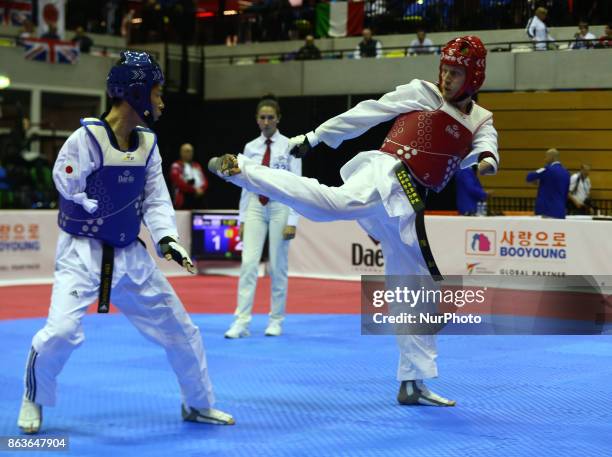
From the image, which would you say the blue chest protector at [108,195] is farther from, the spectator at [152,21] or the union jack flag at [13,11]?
the union jack flag at [13,11]

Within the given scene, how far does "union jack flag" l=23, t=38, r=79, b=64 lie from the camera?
18531 millimetres

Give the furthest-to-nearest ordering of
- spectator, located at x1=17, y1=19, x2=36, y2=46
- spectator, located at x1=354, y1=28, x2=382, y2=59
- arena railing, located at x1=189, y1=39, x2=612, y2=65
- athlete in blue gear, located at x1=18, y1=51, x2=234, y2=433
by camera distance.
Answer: spectator, located at x1=17, y1=19, x2=36, y2=46, spectator, located at x1=354, y1=28, x2=382, y2=59, arena railing, located at x1=189, y1=39, x2=612, y2=65, athlete in blue gear, located at x1=18, y1=51, x2=234, y2=433

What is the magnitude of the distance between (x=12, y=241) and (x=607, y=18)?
827 centimetres

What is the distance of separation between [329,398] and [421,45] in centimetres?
905

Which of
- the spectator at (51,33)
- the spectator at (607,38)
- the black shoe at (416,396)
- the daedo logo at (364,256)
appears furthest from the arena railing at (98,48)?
the black shoe at (416,396)

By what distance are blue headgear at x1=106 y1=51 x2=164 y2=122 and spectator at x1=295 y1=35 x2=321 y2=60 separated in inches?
541

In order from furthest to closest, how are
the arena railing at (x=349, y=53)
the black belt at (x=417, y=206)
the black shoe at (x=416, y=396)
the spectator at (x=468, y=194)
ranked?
the spectator at (x=468, y=194)
the arena railing at (x=349, y=53)
the black shoe at (x=416, y=396)
the black belt at (x=417, y=206)

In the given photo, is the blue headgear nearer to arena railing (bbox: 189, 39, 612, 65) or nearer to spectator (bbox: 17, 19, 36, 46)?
arena railing (bbox: 189, 39, 612, 65)

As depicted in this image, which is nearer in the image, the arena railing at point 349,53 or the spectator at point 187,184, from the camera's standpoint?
the arena railing at point 349,53

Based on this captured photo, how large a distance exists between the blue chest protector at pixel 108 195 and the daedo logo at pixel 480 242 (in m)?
7.72

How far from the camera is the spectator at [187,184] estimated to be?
49.1 ft

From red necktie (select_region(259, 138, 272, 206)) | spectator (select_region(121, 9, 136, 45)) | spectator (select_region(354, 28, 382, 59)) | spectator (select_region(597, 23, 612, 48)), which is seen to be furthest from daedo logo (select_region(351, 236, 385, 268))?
spectator (select_region(121, 9, 136, 45))

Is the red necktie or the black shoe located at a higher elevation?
the red necktie

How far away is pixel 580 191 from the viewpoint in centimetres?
1474
